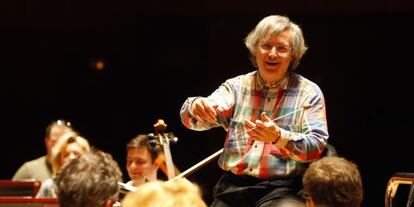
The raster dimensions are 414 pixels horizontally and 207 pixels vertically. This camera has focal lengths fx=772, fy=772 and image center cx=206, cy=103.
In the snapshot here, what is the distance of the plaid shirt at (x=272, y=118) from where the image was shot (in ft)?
9.25

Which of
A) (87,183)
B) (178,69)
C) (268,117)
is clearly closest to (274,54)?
(268,117)

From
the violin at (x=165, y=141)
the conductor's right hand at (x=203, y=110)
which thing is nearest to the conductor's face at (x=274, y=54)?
the conductor's right hand at (x=203, y=110)

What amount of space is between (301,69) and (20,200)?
2897mm

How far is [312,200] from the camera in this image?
7.69 ft

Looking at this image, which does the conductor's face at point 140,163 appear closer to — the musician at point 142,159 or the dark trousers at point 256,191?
the musician at point 142,159

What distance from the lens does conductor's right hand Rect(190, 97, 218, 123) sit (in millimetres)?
2879

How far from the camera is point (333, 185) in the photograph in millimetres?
2299

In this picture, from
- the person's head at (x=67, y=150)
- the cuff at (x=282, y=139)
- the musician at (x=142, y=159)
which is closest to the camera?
the cuff at (x=282, y=139)

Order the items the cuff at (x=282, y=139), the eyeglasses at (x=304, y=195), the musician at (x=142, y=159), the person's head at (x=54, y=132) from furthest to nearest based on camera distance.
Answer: the person's head at (x=54, y=132) < the musician at (x=142, y=159) < the cuff at (x=282, y=139) < the eyeglasses at (x=304, y=195)

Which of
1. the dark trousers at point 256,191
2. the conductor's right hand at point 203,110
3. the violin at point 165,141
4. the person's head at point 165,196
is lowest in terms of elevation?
the dark trousers at point 256,191

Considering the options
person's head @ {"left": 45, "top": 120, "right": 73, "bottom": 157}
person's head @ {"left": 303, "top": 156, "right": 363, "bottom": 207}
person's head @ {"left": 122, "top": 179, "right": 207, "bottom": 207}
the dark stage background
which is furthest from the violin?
the dark stage background

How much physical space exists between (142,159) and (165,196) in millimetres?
2364

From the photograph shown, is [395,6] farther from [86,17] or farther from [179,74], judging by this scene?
[86,17]

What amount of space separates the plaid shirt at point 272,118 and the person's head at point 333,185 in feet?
1.34
